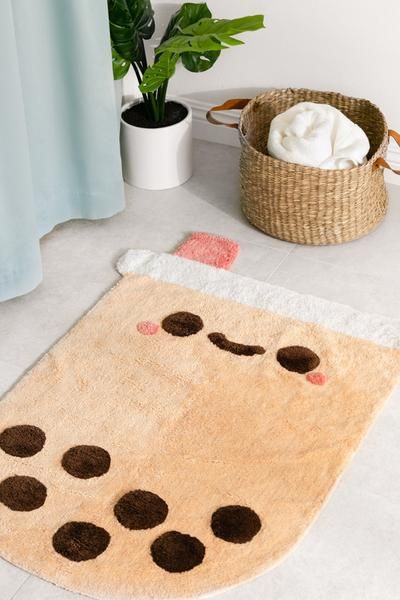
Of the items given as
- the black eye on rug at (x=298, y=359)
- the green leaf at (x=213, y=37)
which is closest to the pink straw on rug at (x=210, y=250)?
the black eye on rug at (x=298, y=359)

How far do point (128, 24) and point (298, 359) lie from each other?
104 cm

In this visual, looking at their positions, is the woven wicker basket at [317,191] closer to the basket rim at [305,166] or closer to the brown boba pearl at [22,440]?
the basket rim at [305,166]

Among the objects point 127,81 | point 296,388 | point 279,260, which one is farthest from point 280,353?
point 127,81

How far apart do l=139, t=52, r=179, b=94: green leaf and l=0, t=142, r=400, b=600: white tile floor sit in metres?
0.34

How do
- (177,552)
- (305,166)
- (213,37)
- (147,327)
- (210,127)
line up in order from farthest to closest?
(210,127) → (213,37) → (305,166) → (147,327) → (177,552)

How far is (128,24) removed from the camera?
2.53 meters

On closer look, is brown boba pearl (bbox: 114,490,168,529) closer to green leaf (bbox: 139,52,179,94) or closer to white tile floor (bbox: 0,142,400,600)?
white tile floor (bbox: 0,142,400,600)

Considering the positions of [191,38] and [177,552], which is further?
[191,38]

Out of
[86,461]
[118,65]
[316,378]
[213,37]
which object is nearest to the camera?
[86,461]

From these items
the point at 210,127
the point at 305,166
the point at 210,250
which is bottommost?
the point at 210,250

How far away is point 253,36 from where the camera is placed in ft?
9.03

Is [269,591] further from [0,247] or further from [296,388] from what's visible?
[0,247]

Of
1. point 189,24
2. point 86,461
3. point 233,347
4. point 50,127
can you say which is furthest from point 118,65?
point 86,461

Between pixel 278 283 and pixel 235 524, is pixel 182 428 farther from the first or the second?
pixel 278 283
